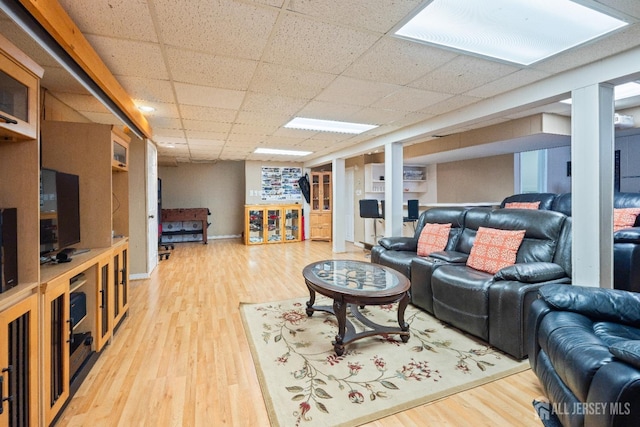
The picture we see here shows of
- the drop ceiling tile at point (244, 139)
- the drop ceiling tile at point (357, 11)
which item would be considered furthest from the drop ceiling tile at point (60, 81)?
the drop ceiling tile at point (244, 139)

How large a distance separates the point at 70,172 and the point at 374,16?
2354 millimetres

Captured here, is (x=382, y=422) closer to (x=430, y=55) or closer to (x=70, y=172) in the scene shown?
(x=430, y=55)

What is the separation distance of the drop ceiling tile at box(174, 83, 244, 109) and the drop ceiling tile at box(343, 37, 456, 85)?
1.17 metres

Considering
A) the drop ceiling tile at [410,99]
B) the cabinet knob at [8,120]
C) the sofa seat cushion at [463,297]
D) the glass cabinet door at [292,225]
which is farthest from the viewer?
the glass cabinet door at [292,225]

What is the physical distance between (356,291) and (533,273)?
4.16 feet

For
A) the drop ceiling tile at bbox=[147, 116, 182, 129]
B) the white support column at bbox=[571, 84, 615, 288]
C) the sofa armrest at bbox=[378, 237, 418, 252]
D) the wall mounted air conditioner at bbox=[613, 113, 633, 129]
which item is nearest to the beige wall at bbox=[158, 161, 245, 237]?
the drop ceiling tile at bbox=[147, 116, 182, 129]

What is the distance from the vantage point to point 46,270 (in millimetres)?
1599

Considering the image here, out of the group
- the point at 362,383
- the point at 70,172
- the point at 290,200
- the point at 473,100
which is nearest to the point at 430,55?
the point at 473,100

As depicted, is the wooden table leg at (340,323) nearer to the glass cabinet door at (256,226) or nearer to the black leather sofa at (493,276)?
the black leather sofa at (493,276)

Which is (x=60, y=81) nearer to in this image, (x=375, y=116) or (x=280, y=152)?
(x=375, y=116)

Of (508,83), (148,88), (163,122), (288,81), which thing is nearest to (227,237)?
(163,122)

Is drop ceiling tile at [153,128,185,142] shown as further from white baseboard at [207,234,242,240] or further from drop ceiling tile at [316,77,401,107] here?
white baseboard at [207,234,242,240]

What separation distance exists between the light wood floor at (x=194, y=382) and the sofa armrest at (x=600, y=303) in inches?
21.9

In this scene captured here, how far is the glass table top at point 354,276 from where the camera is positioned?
226cm
